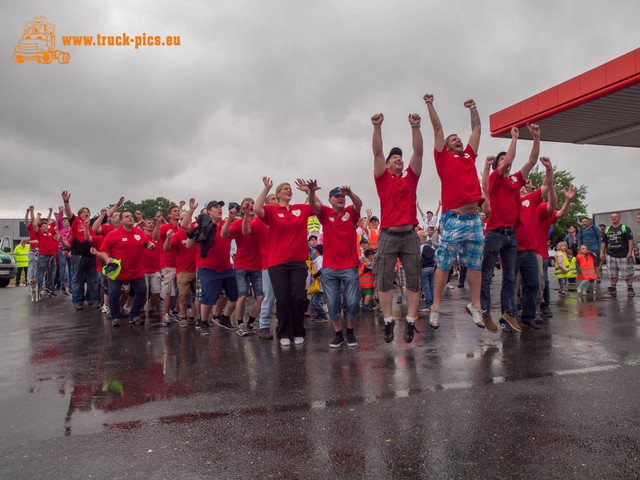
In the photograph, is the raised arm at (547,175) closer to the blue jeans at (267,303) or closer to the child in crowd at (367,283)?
the child in crowd at (367,283)

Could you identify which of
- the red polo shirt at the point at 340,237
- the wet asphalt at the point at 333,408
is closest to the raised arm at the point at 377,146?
the red polo shirt at the point at 340,237

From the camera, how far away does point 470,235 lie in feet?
18.4

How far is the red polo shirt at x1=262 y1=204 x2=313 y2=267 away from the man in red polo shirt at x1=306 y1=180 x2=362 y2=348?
0.38m

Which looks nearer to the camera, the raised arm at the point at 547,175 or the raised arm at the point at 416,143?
the raised arm at the point at 416,143

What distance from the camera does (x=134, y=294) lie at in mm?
9312

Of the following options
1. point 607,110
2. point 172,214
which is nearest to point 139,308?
point 172,214

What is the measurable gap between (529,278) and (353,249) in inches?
107

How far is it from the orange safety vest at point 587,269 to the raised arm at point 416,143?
8.68 m

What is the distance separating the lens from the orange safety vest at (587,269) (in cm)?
1216

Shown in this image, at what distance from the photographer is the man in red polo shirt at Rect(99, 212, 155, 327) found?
9086mm

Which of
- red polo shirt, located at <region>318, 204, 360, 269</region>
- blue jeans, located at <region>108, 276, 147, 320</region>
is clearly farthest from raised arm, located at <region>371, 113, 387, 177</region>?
blue jeans, located at <region>108, 276, 147, 320</region>

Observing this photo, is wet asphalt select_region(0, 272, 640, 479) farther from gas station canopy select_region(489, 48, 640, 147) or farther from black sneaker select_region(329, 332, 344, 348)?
gas station canopy select_region(489, 48, 640, 147)

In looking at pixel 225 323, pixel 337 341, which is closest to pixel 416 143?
Result: pixel 337 341

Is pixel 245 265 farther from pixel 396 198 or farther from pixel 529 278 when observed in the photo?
pixel 529 278
